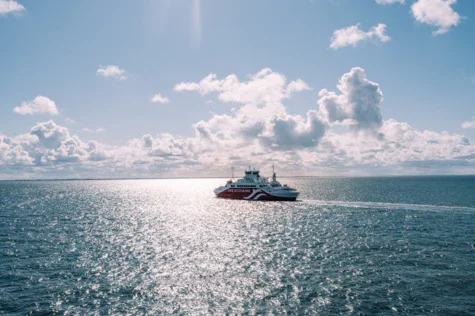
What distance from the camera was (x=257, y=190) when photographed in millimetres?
129750

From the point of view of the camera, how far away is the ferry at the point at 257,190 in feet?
407

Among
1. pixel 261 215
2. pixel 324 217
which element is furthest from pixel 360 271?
pixel 261 215

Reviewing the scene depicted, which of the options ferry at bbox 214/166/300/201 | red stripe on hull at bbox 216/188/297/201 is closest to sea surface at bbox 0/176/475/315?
ferry at bbox 214/166/300/201

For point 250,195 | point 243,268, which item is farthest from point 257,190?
point 243,268

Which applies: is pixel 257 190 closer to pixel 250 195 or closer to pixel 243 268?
pixel 250 195

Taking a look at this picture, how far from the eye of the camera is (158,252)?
160ft

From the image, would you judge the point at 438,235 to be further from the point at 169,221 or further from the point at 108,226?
the point at 108,226

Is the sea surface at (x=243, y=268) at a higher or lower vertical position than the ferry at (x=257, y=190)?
lower

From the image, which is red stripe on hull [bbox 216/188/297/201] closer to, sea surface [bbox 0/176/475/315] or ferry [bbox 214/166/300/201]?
ferry [bbox 214/166/300/201]

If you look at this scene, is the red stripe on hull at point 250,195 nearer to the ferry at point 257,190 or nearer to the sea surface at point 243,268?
the ferry at point 257,190

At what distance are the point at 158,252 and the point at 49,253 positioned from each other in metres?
17.2

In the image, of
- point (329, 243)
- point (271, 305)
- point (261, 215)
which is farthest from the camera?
point (261, 215)

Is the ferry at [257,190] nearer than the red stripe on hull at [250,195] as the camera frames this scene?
Yes

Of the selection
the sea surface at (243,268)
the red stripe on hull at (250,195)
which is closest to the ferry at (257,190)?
the red stripe on hull at (250,195)
